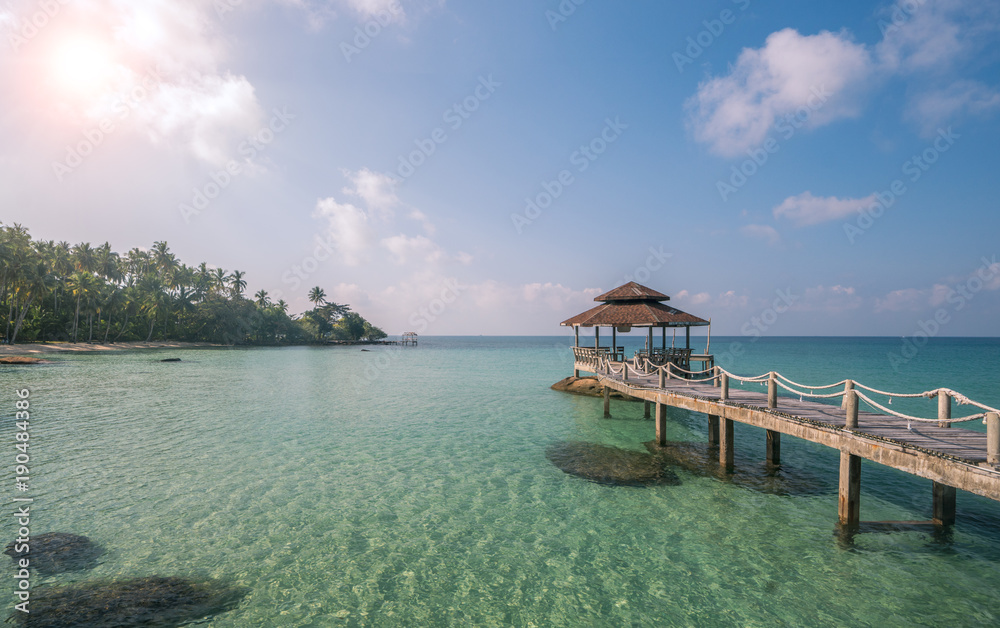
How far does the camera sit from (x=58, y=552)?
687 centimetres

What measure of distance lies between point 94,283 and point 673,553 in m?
75.1

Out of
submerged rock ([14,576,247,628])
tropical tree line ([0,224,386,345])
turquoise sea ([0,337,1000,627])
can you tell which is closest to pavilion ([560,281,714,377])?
turquoise sea ([0,337,1000,627])

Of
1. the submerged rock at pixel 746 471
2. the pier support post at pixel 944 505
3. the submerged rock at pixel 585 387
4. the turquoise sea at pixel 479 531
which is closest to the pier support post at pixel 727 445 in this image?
the submerged rock at pixel 746 471

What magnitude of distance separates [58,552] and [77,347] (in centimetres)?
6732

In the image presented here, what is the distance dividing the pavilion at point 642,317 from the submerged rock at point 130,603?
58.7 feet

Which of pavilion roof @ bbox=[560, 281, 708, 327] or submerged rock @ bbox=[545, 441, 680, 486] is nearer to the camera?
submerged rock @ bbox=[545, 441, 680, 486]

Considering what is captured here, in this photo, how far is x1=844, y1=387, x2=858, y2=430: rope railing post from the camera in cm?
791

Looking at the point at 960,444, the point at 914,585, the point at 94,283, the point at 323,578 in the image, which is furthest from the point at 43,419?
the point at 94,283

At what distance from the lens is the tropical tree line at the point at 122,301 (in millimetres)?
48156

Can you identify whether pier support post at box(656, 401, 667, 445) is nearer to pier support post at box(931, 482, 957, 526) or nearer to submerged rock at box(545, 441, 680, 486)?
submerged rock at box(545, 441, 680, 486)

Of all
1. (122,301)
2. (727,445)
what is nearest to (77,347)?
(122,301)

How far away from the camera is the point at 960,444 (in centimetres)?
694

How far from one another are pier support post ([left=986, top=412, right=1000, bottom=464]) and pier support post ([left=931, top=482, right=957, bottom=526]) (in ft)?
10.7

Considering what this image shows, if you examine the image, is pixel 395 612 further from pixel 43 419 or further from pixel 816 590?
pixel 43 419
